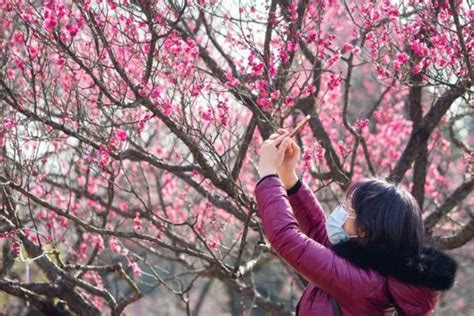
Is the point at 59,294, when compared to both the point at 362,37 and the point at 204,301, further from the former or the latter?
the point at 204,301

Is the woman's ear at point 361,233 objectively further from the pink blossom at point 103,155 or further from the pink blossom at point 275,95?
the pink blossom at point 103,155

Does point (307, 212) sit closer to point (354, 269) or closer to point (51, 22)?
point (354, 269)

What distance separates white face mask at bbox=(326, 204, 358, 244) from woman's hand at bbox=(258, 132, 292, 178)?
232 mm

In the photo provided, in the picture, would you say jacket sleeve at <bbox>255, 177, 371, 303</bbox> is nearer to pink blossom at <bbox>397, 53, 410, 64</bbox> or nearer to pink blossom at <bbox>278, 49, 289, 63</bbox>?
pink blossom at <bbox>397, 53, 410, 64</bbox>

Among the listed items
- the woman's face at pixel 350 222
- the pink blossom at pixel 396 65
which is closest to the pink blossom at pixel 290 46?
the pink blossom at pixel 396 65

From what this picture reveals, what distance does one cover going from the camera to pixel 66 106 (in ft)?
15.5

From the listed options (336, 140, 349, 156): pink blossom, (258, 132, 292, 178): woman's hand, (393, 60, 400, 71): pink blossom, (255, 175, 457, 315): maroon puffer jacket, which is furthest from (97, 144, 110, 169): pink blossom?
(255, 175, 457, 315): maroon puffer jacket

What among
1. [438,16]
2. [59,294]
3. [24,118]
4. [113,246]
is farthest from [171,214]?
[438,16]

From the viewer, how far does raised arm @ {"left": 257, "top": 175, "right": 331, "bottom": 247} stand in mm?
2811

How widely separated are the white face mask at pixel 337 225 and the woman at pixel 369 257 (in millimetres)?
64

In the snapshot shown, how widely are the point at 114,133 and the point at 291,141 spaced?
240 cm

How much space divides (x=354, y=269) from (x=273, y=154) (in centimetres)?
41

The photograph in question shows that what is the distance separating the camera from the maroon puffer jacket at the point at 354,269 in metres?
2.40

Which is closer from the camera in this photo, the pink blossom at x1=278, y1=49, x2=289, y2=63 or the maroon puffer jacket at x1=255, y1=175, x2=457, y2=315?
the maroon puffer jacket at x1=255, y1=175, x2=457, y2=315
